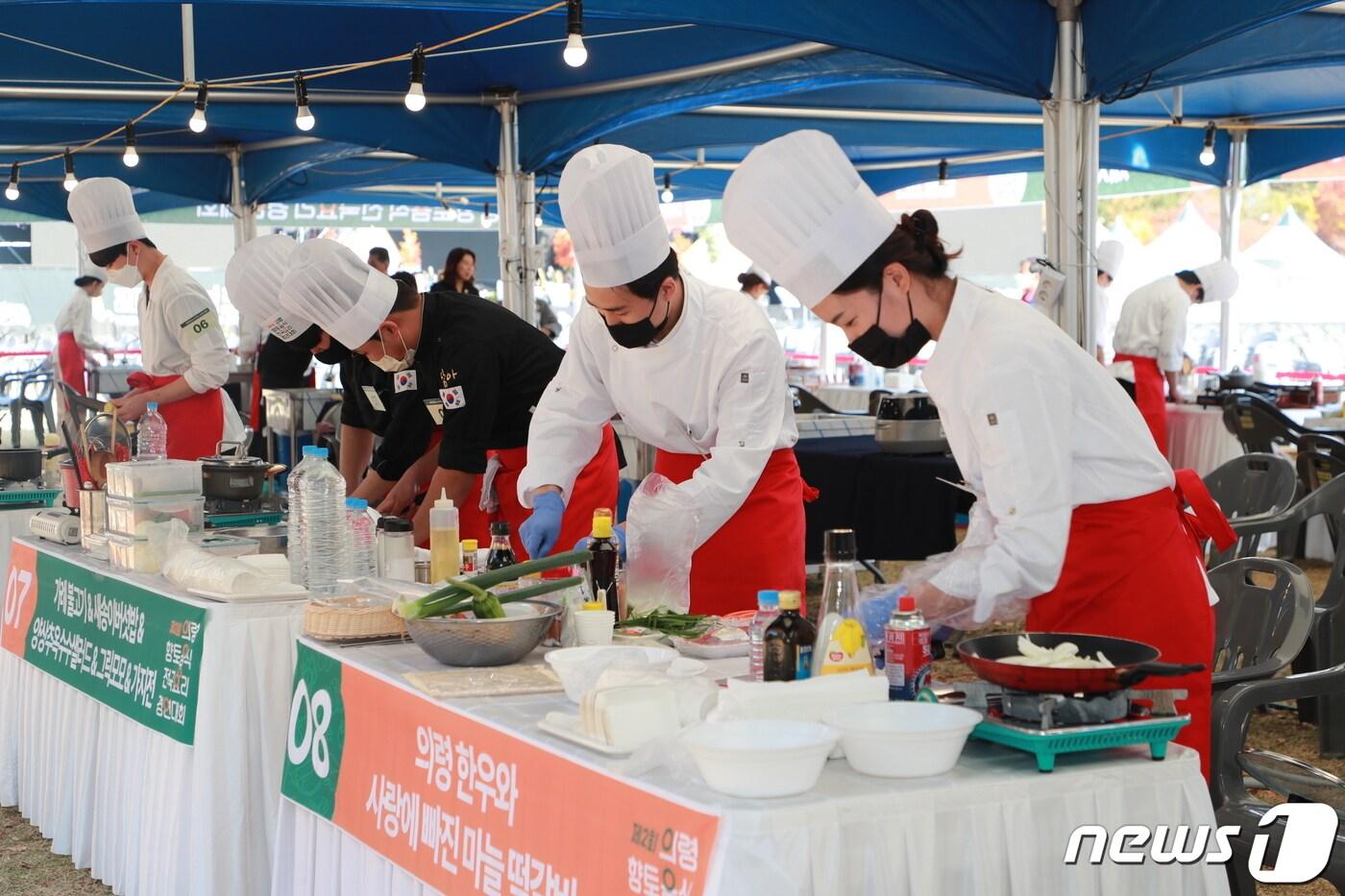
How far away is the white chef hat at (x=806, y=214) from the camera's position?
208cm

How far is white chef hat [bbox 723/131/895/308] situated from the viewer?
2.08 m

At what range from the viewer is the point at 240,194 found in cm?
1223

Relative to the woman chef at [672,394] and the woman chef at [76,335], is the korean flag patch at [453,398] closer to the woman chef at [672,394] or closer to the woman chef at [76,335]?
the woman chef at [672,394]

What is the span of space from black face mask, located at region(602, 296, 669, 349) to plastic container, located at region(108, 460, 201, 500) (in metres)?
1.05

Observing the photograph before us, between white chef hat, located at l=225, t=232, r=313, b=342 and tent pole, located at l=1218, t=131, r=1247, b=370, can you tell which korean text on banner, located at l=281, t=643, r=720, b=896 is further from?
tent pole, located at l=1218, t=131, r=1247, b=370

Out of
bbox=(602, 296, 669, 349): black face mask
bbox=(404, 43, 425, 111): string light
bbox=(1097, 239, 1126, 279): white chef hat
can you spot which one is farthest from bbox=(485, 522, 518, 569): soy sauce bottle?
bbox=(1097, 239, 1126, 279): white chef hat

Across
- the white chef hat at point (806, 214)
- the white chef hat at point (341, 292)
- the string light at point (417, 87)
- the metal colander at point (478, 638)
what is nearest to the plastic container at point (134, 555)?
the white chef hat at point (341, 292)

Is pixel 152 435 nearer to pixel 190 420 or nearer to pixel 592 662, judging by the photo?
pixel 190 420

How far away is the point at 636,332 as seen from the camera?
2.87 m

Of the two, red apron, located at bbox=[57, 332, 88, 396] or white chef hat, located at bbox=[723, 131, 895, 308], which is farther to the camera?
red apron, located at bbox=[57, 332, 88, 396]

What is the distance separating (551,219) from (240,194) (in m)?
5.07

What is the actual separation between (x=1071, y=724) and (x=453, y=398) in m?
2.02

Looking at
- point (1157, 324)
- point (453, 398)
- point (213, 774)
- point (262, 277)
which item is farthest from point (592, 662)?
point (1157, 324)

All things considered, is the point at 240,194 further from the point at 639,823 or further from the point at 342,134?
the point at 639,823
